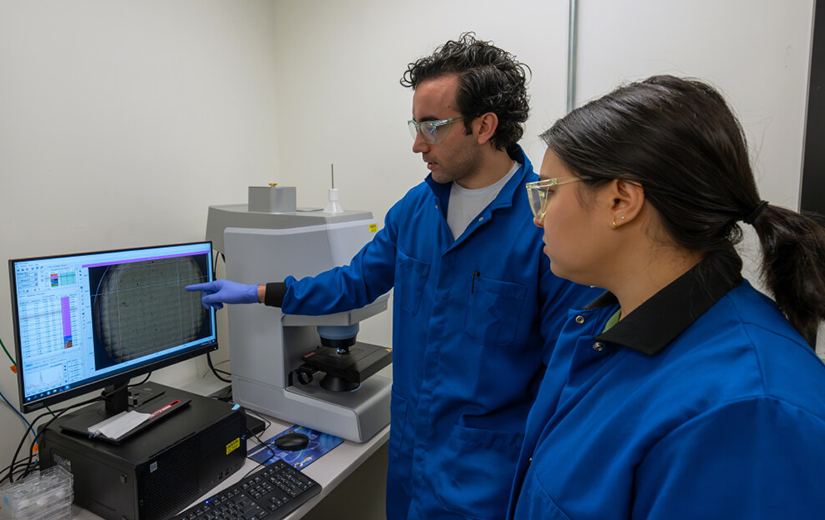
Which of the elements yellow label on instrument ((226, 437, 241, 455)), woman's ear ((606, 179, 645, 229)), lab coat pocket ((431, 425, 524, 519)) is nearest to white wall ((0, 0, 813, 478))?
yellow label on instrument ((226, 437, 241, 455))

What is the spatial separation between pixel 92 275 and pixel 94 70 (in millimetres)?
715

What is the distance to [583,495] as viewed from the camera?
541 mm

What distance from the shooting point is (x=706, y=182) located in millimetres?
523

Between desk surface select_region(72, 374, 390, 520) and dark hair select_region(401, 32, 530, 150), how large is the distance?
2.99 ft

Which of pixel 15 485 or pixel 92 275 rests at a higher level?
pixel 92 275

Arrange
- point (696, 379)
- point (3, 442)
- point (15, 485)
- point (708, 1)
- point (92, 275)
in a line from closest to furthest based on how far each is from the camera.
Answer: point (696, 379) < point (15, 485) < point (92, 275) < point (3, 442) < point (708, 1)

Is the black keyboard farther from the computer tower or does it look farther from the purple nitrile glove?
the purple nitrile glove

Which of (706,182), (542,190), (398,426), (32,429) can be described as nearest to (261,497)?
(398,426)

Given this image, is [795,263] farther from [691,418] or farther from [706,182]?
[691,418]

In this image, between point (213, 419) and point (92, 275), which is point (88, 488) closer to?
point (213, 419)

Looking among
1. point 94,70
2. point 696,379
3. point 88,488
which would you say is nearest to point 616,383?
point 696,379

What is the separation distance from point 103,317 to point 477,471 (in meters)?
0.96

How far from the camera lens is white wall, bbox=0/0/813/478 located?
1256 mm

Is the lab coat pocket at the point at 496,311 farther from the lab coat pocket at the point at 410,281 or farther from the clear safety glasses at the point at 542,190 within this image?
the clear safety glasses at the point at 542,190
